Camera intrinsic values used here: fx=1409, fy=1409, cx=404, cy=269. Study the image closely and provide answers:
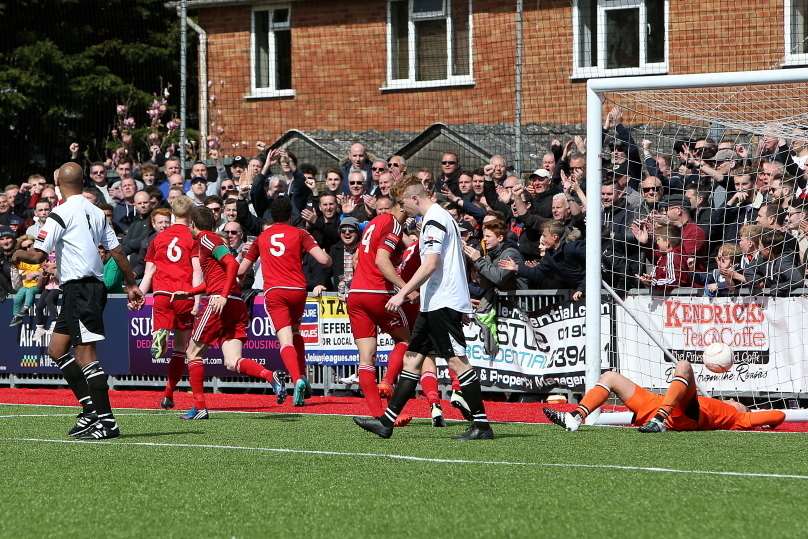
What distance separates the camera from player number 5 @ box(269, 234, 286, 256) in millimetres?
14219

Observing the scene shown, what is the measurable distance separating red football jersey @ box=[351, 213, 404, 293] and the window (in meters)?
16.0

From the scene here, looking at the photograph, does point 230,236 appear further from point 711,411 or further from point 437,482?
point 437,482

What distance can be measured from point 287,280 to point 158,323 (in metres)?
1.51

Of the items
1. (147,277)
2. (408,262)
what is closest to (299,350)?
(147,277)

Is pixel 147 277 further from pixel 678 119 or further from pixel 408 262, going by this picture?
pixel 678 119

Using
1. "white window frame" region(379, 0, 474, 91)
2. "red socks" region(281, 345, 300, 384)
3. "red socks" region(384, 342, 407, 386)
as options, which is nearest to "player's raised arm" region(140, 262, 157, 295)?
"red socks" region(281, 345, 300, 384)

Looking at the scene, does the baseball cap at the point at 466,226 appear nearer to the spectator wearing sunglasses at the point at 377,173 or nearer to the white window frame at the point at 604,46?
the spectator wearing sunglasses at the point at 377,173

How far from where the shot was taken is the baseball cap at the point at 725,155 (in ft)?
48.6

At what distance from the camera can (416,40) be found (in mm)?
26438

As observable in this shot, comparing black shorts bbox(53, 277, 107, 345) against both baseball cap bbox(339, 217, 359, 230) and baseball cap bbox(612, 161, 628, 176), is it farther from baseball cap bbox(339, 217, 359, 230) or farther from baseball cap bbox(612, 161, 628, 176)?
baseball cap bbox(612, 161, 628, 176)

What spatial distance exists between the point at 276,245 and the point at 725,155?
15.9 ft

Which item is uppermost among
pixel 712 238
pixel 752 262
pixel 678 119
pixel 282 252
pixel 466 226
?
pixel 678 119

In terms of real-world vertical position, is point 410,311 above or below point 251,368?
above

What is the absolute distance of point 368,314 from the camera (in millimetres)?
12523
